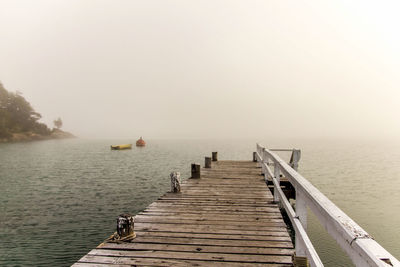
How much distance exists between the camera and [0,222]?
13.5m

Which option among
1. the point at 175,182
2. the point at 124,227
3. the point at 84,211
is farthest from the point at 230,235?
the point at 84,211

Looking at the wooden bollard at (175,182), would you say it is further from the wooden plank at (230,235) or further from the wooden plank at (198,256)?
the wooden plank at (198,256)

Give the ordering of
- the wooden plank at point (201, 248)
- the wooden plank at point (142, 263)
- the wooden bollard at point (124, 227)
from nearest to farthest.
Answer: the wooden plank at point (142, 263), the wooden plank at point (201, 248), the wooden bollard at point (124, 227)

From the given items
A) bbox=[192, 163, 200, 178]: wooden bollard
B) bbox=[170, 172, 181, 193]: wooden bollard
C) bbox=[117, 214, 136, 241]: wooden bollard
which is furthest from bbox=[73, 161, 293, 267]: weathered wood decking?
bbox=[192, 163, 200, 178]: wooden bollard

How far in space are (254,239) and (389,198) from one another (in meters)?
25.0

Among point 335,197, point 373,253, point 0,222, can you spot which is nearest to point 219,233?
point 373,253

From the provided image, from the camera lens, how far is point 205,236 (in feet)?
17.1

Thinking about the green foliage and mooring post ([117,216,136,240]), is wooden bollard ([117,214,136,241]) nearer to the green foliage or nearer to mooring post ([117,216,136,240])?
mooring post ([117,216,136,240])

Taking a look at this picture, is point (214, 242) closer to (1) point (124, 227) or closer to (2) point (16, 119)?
(1) point (124, 227)

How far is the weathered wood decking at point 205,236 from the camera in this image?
4.25 metres

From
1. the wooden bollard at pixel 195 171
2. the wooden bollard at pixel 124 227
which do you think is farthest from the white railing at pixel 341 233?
the wooden bollard at pixel 195 171

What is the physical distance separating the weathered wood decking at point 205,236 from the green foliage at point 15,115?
144538mm

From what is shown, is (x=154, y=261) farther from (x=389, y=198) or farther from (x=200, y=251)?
(x=389, y=198)

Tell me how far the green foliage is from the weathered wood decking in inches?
5690
